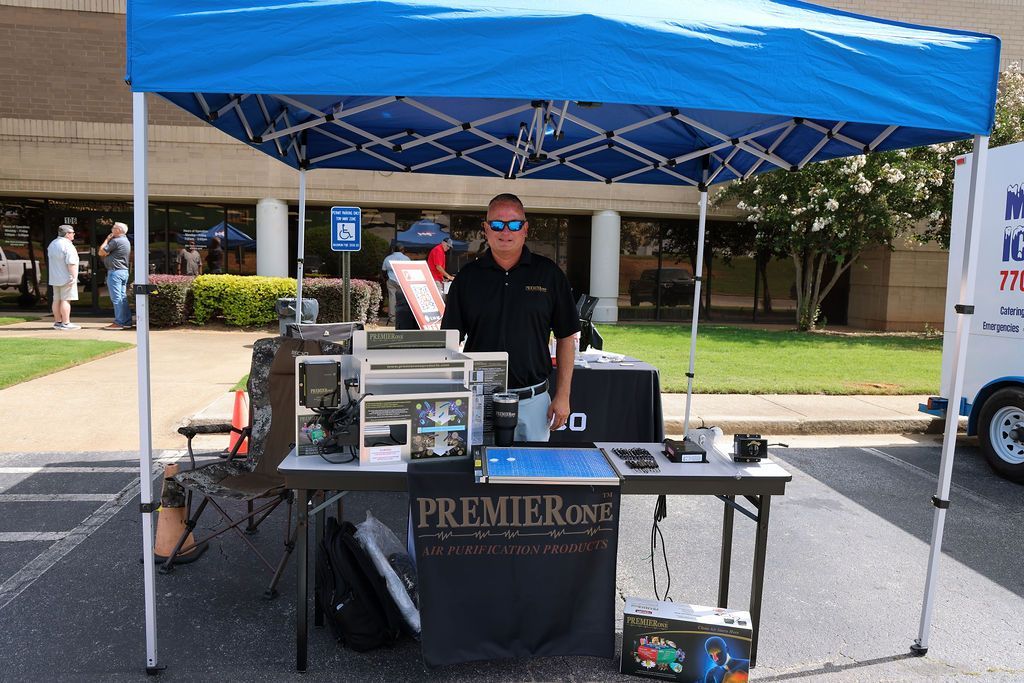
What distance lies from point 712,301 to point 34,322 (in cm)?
1684

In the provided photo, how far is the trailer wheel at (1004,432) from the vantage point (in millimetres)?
6414

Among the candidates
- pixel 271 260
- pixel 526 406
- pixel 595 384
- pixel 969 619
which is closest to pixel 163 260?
pixel 271 260

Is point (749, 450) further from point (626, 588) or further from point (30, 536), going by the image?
point (30, 536)

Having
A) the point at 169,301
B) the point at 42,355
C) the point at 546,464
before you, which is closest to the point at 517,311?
the point at 546,464

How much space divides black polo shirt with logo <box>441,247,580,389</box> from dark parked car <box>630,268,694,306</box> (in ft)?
54.1

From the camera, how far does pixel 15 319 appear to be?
15766mm

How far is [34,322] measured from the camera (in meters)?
15.6

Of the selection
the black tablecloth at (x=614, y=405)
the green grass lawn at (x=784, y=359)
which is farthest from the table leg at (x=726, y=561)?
the green grass lawn at (x=784, y=359)

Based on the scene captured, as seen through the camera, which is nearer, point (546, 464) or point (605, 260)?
point (546, 464)

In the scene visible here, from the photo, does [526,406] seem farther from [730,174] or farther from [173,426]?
[173,426]

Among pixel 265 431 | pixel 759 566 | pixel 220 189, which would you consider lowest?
pixel 759 566

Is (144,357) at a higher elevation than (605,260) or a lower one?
lower

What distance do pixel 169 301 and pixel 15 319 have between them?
3953 mm

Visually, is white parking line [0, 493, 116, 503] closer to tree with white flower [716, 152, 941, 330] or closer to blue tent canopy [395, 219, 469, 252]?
blue tent canopy [395, 219, 469, 252]
